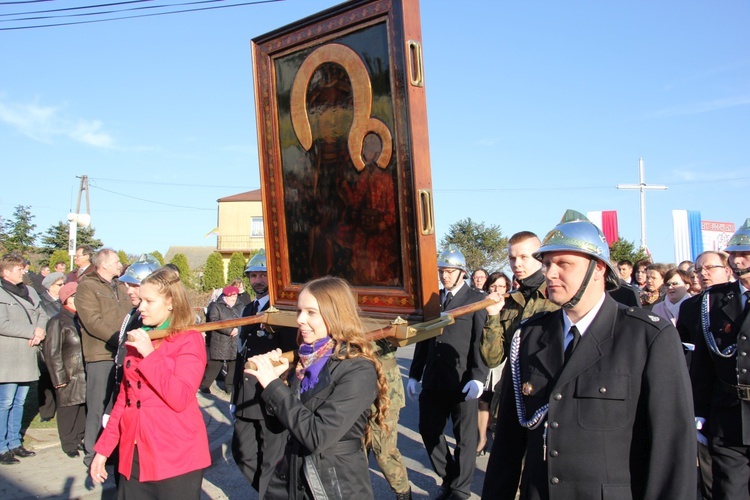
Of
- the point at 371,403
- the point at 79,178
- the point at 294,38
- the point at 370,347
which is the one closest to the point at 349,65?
the point at 294,38

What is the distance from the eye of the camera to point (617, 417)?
2230mm

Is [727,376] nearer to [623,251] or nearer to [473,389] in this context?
[473,389]

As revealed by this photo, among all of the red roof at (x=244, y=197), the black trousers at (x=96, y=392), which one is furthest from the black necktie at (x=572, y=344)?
the red roof at (x=244, y=197)

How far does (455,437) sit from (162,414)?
2909 mm

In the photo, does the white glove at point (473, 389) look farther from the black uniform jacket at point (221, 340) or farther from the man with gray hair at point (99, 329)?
the black uniform jacket at point (221, 340)

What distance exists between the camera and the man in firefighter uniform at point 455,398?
5.41 meters

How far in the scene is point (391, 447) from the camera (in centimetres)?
480

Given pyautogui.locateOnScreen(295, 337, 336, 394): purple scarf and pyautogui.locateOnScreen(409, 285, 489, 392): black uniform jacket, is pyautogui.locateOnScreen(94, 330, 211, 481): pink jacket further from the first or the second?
pyautogui.locateOnScreen(409, 285, 489, 392): black uniform jacket

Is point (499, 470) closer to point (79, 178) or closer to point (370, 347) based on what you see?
point (370, 347)

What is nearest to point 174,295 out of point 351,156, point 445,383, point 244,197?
point 351,156

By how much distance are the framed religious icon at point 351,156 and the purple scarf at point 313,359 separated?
792mm

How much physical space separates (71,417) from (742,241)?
6.29 m

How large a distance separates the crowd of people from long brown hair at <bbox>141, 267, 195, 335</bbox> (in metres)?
0.01

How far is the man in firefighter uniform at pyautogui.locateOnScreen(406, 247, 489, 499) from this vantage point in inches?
213
